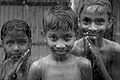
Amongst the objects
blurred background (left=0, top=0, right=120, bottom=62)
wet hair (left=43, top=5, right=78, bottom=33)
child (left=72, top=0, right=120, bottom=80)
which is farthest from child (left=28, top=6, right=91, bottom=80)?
blurred background (left=0, top=0, right=120, bottom=62)

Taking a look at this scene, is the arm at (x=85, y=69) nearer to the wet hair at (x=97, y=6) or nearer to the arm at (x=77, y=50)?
the arm at (x=77, y=50)

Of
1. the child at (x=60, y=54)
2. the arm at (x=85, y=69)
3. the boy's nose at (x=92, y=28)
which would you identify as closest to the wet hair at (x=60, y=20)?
the child at (x=60, y=54)

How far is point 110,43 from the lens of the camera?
13.1 feet

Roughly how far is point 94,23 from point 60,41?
544 mm

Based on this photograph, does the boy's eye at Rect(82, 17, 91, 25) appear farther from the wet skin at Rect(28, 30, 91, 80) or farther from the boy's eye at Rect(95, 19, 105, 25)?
the wet skin at Rect(28, 30, 91, 80)

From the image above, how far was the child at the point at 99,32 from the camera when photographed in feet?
12.2

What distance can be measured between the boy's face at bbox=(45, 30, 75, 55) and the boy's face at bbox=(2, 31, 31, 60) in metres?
0.69

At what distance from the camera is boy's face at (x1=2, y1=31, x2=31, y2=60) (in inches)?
157

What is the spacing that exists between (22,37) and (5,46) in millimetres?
216

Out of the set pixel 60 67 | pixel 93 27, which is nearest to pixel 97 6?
pixel 93 27

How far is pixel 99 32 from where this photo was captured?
3.73 m

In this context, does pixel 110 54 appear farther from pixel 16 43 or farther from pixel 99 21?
pixel 16 43

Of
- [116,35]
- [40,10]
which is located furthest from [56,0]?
[116,35]

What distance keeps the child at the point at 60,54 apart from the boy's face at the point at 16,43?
52 centimetres
